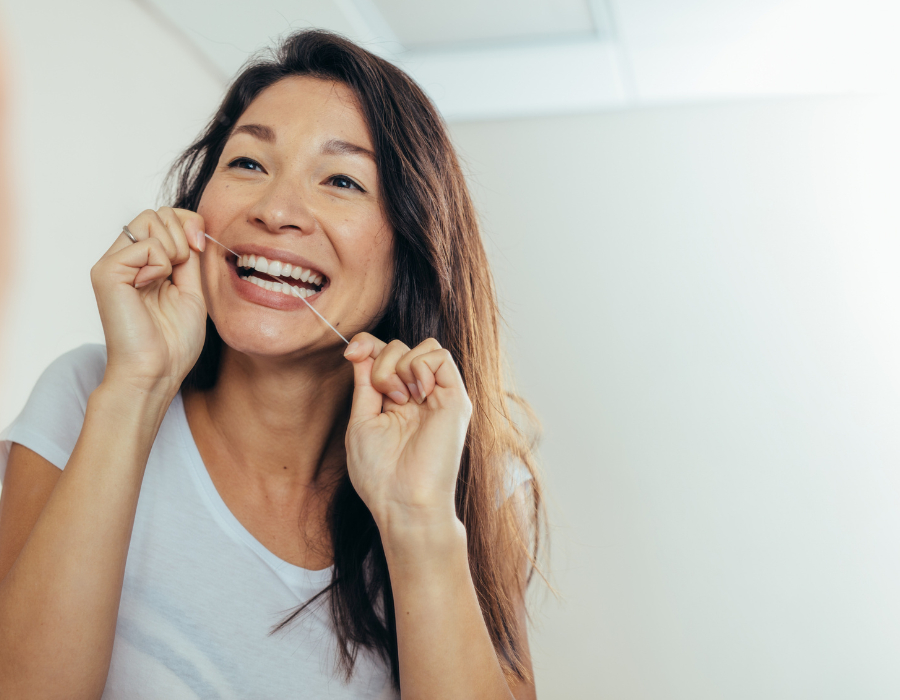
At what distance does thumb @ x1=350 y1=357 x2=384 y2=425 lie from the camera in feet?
3.82

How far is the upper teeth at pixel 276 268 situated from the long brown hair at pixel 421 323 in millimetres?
182

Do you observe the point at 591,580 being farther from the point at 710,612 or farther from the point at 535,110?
the point at 535,110

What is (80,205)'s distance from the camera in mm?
1958

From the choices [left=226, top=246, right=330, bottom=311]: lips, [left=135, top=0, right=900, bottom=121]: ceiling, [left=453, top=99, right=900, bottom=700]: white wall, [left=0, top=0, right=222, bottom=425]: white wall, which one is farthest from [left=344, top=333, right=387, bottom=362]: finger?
[left=453, top=99, right=900, bottom=700]: white wall

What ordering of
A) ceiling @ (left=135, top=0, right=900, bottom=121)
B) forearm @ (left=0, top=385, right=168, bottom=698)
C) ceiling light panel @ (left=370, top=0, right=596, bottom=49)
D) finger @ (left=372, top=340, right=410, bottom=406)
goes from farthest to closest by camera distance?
ceiling light panel @ (left=370, top=0, right=596, bottom=49)
ceiling @ (left=135, top=0, right=900, bottom=121)
finger @ (left=372, top=340, right=410, bottom=406)
forearm @ (left=0, top=385, right=168, bottom=698)

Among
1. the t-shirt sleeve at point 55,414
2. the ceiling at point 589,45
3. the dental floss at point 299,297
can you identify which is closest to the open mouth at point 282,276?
the dental floss at point 299,297

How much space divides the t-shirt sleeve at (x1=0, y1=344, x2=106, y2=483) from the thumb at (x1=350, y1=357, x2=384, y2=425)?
0.42m

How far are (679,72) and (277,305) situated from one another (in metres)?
2.39

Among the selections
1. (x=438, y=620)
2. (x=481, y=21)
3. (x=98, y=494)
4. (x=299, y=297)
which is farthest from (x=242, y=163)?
(x=481, y=21)

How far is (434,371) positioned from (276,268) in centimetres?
31

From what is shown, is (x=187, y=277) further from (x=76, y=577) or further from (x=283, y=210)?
(x=76, y=577)

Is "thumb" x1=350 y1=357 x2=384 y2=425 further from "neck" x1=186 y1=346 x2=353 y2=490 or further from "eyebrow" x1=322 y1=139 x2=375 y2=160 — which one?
"eyebrow" x1=322 y1=139 x2=375 y2=160

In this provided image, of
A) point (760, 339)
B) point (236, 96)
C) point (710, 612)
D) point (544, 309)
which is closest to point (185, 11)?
point (236, 96)

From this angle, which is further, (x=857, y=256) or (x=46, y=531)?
(x=857, y=256)
